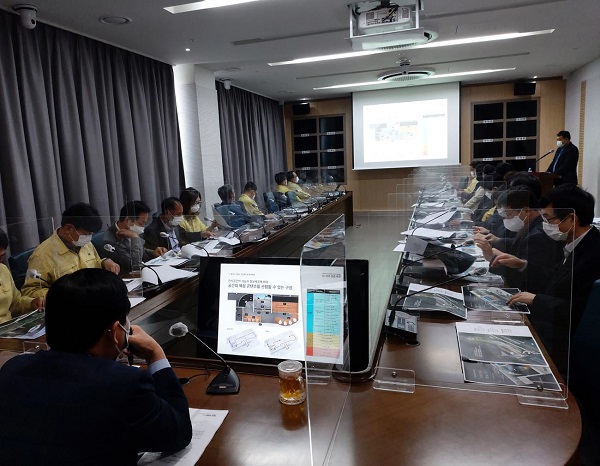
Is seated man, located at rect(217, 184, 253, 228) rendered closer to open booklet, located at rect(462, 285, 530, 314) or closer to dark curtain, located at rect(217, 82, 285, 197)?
dark curtain, located at rect(217, 82, 285, 197)

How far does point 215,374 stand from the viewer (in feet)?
4.00

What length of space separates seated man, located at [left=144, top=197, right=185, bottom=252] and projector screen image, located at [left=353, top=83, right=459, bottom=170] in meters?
6.46

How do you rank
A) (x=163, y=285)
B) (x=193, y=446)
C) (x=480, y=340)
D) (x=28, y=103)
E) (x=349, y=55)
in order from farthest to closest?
1. (x=349, y=55)
2. (x=28, y=103)
3. (x=163, y=285)
4. (x=480, y=340)
5. (x=193, y=446)

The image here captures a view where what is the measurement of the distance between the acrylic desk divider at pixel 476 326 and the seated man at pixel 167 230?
1833 mm

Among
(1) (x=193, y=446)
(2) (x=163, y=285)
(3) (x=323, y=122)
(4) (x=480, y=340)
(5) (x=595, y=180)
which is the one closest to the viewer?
(1) (x=193, y=446)

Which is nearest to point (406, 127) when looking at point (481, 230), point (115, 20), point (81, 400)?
point (115, 20)

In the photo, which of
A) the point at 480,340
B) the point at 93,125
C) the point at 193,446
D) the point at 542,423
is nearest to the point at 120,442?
A: the point at 193,446

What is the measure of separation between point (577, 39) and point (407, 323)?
17.9 feet

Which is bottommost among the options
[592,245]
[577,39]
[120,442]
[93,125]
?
[120,442]

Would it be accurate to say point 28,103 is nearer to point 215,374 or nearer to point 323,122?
point 215,374

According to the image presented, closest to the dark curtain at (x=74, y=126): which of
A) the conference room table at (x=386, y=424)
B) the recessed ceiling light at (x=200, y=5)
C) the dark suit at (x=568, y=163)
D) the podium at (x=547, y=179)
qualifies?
the recessed ceiling light at (x=200, y=5)

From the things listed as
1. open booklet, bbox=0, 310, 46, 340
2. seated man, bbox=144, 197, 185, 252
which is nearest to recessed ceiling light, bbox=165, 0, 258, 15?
seated man, bbox=144, 197, 185, 252

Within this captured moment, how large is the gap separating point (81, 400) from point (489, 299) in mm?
1446

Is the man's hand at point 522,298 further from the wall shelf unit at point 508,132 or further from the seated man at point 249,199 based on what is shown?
the wall shelf unit at point 508,132
